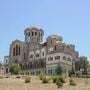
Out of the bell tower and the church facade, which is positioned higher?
the bell tower

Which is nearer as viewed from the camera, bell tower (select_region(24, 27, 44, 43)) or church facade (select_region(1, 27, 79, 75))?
church facade (select_region(1, 27, 79, 75))

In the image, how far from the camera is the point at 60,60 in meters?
80.8

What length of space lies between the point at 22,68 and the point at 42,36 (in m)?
12.9

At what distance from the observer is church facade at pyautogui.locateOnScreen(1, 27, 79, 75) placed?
82.0 metres

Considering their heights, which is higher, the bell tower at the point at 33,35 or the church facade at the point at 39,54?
the bell tower at the point at 33,35

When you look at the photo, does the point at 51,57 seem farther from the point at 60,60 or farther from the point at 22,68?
the point at 22,68

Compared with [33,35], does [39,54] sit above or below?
below

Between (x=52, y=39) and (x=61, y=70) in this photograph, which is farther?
(x=52, y=39)

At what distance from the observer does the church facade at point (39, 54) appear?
82.0 meters

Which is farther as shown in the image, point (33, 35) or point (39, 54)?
point (33, 35)

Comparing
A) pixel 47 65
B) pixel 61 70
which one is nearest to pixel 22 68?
pixel 47 65

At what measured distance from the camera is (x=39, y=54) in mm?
89375

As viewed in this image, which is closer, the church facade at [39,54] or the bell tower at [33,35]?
the church facade at [39,54]

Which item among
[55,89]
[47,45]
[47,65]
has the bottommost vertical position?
[55,89]
